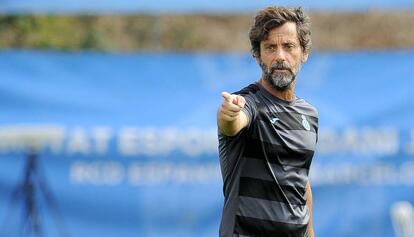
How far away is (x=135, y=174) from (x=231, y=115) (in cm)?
390

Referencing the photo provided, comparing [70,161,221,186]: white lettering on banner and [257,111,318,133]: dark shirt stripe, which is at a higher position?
[257,111,318,133]: dark shirt stripe

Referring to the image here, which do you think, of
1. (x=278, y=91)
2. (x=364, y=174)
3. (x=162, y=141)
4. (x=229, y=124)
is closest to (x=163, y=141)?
(x=162, y=141)

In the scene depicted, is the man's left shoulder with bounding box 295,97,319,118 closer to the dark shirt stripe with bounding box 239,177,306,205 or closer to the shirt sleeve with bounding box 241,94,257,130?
the shirt sleeve with bounding box 241,94,257,130

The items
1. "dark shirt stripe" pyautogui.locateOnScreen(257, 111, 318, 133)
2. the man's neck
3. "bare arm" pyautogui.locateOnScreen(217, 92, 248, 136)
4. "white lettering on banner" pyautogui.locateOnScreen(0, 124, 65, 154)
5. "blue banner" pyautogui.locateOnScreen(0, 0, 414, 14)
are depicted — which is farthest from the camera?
"white lettering on banner" pyautogui.locateOnScreen(0, 124, 65, 154)

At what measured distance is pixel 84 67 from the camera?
302 inches

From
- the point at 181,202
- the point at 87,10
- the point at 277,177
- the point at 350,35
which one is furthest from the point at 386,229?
the point at 350,35

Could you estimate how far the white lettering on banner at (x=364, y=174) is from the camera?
25.1 ft

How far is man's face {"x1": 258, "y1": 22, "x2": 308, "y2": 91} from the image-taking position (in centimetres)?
421

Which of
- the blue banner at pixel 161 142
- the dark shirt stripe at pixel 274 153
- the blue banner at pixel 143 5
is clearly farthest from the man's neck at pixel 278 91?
the blue banner at pixel 161 142

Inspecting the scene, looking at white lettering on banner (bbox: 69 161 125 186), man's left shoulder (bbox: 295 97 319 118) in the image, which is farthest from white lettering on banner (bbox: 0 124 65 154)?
man's left shoulder (bbox: 295 97 319 118)

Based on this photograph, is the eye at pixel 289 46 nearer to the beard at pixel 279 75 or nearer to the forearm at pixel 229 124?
the beard at pixel 279 75

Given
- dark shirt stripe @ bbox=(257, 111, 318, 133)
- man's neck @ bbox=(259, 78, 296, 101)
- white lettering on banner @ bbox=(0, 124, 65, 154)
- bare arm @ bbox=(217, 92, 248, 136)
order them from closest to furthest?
bare arm @ bbox=(217, 92, 248, 136) < dark shirt stripe @ bbox=(257, 111, 318, 133) < man's neck @ bbox=(259, 78, 296, 101) < white lettering on banner @ bbox=(0, 124, 65, 154)

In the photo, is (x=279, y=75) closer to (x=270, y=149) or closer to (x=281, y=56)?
(x=281, y=56)

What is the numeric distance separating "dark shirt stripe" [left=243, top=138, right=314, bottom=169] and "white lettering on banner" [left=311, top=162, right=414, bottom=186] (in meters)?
3.42
